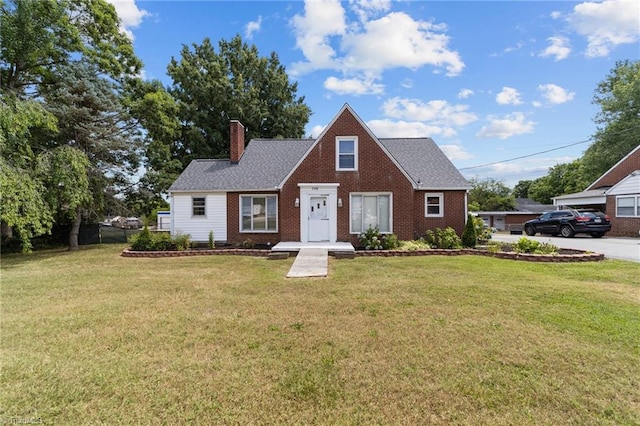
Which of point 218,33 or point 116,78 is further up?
point 218,33

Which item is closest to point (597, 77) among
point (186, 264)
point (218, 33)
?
point (218, 33)

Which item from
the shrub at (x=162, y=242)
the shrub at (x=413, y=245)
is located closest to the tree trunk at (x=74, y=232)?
the shrub at (x=162, y=242)

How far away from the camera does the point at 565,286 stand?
7.25m

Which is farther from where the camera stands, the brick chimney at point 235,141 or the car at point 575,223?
the car at point 575,223

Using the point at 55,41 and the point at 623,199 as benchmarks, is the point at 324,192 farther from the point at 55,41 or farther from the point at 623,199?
the point at 623,199

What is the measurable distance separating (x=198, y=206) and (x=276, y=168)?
432 cm

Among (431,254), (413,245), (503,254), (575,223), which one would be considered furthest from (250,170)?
(575,223)

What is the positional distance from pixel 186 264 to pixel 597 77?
161 ft

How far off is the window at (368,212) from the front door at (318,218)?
1155 millimetres

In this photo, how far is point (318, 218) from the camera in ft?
46.2

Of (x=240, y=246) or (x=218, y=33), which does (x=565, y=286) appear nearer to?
(x=240, y=246)

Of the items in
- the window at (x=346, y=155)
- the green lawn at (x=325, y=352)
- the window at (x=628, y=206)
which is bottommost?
the green lawn at (x=325, y=352)

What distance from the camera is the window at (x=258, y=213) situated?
15094 millimetres

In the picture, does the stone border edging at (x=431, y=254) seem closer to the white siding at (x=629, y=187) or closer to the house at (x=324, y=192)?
the house at (x=324, y=192)
